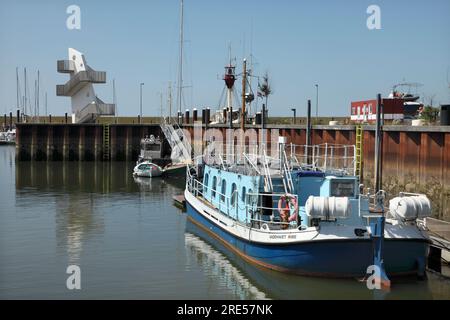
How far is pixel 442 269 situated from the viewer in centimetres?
1892

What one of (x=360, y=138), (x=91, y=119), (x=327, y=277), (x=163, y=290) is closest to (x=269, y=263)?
(x=327, y=277)

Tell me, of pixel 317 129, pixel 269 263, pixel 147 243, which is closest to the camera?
pixel 269 263

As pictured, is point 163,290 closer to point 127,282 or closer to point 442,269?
point 127,282

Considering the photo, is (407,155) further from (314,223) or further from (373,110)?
(314,223)

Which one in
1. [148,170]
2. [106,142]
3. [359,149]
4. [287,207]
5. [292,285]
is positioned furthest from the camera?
[106,142]

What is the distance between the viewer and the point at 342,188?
1970 centimetres

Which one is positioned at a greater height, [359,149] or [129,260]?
[359,149]

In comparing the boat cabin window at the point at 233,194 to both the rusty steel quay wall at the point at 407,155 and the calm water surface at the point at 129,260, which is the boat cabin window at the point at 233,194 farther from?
the rusty steel quay wall at the point at 407,155

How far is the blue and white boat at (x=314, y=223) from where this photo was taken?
17469 mm

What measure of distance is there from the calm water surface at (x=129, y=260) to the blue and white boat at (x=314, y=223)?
1.62 feet

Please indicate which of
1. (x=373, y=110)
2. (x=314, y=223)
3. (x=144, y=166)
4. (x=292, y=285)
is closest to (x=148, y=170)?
(x=144, y=166)

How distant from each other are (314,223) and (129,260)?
7.18 meters

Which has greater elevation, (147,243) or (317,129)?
(317,129)
